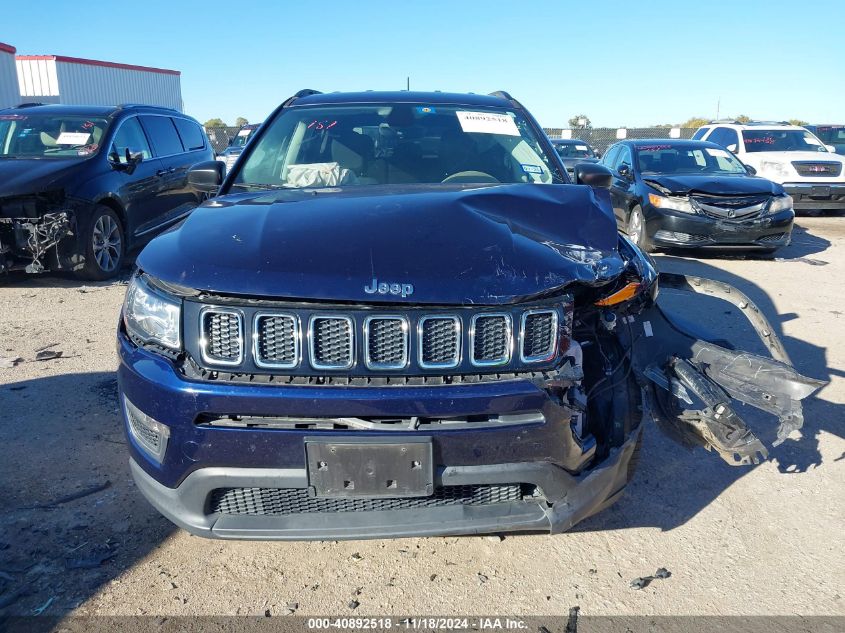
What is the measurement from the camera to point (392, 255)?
2195 mm

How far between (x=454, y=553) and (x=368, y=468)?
2.78 feet

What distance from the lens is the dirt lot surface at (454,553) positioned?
241 centimetres

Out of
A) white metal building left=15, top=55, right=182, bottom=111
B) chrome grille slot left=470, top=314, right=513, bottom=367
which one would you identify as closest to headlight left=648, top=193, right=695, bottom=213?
chrome grille slot left=470, top=314, right=513, bottom=367

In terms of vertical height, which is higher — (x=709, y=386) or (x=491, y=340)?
(x=491, y=340)

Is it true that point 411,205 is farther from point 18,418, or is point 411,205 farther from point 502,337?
point 18,418

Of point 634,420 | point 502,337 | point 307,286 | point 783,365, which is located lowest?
point 634,420

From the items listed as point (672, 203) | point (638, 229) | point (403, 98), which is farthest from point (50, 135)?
point (672, 203)

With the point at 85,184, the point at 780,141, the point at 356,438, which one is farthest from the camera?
the point at 780,141

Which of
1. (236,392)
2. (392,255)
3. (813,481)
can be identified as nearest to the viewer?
(236,392)

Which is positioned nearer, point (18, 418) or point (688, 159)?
point (18, 418)

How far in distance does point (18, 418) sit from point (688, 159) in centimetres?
921

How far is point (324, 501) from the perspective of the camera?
2219mm

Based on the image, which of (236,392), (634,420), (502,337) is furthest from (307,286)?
(634,420)

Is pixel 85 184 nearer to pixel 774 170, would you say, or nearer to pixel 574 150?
pixel 774 170
